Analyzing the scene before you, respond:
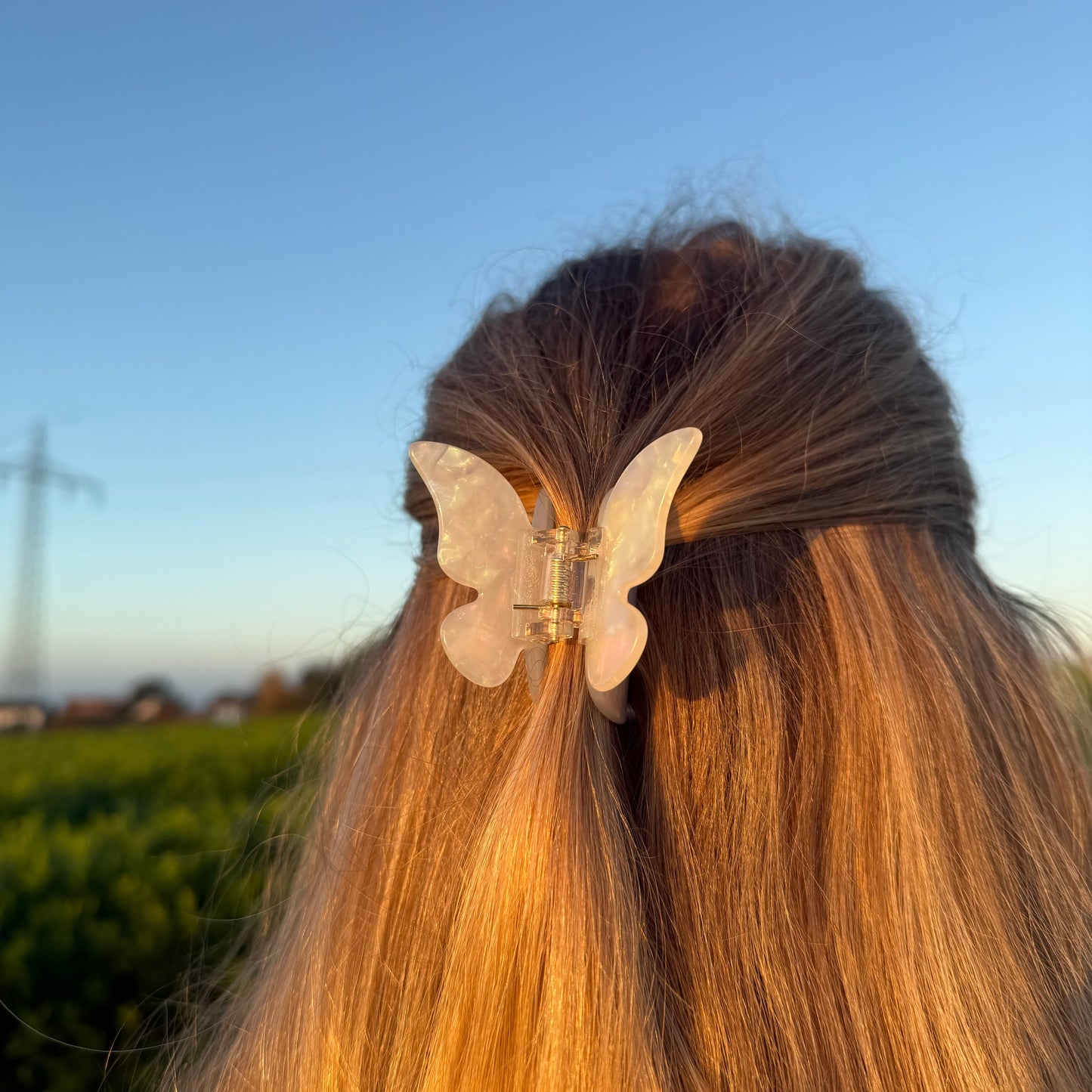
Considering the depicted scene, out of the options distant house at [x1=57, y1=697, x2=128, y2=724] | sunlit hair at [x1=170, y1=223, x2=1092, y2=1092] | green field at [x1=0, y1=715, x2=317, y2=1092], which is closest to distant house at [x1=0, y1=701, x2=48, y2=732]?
distant house at [x1=57, y1=697, x2=128, y2=724]

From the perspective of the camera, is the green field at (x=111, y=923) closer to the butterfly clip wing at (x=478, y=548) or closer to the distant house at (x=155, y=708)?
the butterfly clip wing at (x=478, y=548)

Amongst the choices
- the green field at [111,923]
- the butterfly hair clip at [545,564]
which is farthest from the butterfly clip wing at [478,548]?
the green field at [111,923]

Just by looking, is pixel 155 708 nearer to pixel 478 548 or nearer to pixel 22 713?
pixel 22 713

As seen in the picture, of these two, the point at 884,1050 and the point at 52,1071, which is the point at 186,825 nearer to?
the point at 52,1071

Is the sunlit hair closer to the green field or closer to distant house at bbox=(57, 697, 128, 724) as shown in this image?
the green field

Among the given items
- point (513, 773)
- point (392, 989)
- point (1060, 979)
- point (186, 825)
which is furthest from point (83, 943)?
point (1060, 979)

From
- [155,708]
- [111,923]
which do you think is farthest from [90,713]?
[111,923]
